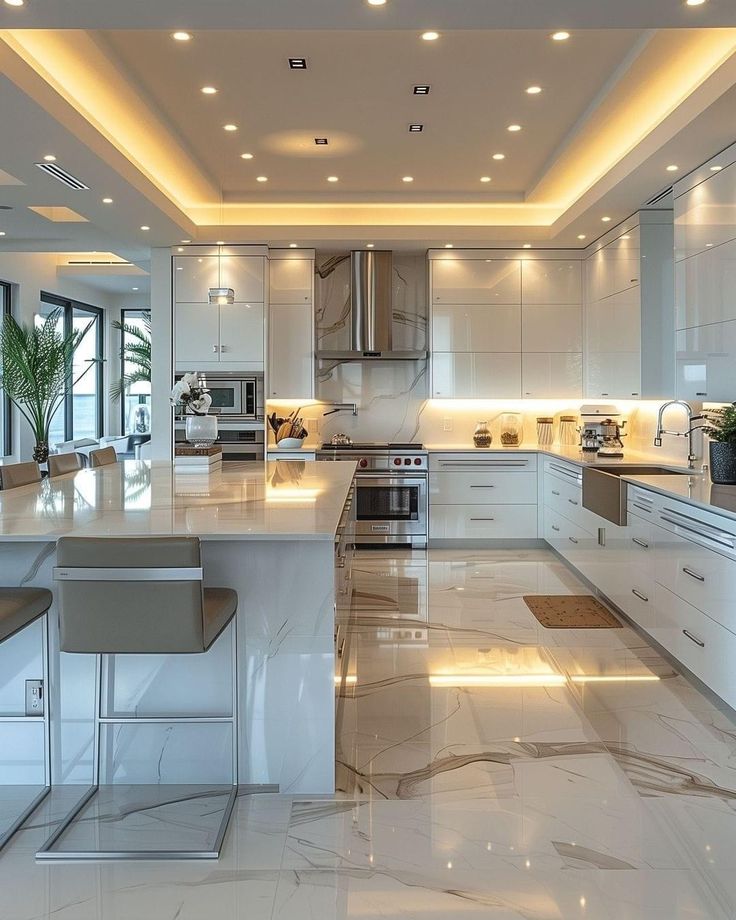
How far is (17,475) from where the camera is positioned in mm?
4152

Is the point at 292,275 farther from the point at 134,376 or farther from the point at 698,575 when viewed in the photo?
the point at 134,376

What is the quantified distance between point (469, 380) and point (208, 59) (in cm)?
403

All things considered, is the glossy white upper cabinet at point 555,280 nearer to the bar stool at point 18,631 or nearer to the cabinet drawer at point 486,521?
the cabinet drawer at point 486,521

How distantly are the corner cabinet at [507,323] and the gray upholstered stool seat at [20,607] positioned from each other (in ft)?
17.3

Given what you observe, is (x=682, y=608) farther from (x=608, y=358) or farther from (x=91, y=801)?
(x=608, y=358)

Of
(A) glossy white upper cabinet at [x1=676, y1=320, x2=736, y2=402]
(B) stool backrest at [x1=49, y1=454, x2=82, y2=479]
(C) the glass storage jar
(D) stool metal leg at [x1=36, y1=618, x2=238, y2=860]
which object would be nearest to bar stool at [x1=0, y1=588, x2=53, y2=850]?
(D) stool metal leg at [x1=36, y1=618, x2=238, y2=860]

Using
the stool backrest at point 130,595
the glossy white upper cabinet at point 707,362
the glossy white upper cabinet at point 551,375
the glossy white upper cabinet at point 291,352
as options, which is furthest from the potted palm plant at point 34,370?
the stool backrest at point 130,595

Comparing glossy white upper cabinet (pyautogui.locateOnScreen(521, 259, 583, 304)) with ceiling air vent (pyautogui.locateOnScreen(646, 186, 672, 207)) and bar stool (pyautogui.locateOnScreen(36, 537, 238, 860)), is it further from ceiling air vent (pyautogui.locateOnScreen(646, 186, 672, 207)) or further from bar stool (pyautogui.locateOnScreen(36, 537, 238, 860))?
bar stool (pyautogui.locateOnScreen(36, 537, 238, 860))

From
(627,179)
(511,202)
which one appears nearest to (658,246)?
(627,179)

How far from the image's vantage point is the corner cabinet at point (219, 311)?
7320 millimetres

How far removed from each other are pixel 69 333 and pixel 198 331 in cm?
406

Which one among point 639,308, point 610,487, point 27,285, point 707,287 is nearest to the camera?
point 707,287

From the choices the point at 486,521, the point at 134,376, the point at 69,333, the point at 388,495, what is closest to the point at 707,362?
the point at 486,521

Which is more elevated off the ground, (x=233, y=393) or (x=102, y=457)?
(x=233, y=393)
